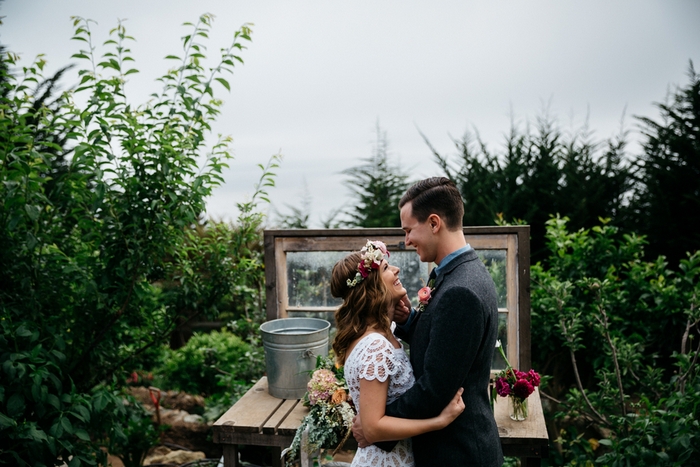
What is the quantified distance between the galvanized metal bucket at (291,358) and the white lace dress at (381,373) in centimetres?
130

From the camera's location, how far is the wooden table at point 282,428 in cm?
300

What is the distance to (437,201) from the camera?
215cm

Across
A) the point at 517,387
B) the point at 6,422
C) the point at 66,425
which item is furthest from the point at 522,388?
the point at 6,422

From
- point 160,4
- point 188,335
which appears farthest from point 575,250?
point 188,335

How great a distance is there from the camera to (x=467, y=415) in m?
2.10

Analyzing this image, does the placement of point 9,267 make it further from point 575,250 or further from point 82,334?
point 575,250

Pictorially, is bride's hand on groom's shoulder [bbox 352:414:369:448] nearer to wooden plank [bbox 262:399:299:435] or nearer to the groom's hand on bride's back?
the groom's hand on bride's back

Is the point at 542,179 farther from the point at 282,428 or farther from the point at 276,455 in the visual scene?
the point at 282,428

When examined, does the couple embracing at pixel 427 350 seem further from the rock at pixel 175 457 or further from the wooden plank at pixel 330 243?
the rock at pixel 175 457

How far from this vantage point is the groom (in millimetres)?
1933

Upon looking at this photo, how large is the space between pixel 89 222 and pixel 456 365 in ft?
8.74

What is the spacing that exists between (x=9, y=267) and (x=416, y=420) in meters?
2.83

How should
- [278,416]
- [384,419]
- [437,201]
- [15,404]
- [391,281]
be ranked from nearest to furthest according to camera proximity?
[384,419] → [437,201] → [391,281] → [15,404] → [278,416]

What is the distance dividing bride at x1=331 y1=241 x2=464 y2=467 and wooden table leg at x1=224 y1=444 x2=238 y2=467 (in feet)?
4.56
